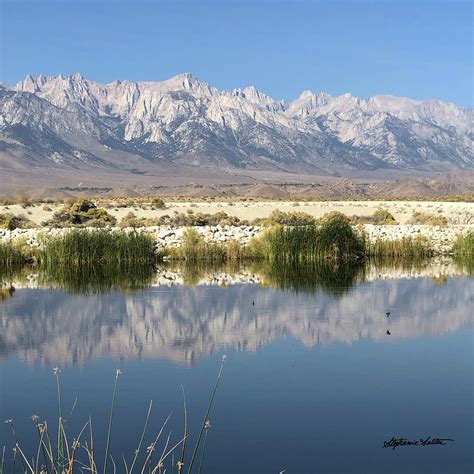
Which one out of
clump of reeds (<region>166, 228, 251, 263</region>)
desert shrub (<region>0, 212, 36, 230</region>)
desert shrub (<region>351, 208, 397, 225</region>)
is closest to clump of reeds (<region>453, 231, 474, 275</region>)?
clump of reeds (<region>166, 228, 251, 263</region>)

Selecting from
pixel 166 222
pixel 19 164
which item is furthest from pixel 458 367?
pixel 19 164

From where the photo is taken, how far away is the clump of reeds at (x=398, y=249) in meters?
30.9

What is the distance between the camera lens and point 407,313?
60.8 feet

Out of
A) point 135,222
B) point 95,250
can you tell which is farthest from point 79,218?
point 95,250

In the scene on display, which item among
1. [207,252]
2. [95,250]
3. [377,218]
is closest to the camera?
[95,250]

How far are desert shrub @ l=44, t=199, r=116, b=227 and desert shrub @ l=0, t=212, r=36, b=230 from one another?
1172mm

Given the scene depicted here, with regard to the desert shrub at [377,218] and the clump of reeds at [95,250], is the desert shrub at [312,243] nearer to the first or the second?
the clump of reeds at [95,250]

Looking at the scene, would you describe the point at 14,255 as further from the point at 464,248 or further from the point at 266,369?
the point at 266,369

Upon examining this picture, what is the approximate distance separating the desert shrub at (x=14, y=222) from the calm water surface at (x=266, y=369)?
18.8 m

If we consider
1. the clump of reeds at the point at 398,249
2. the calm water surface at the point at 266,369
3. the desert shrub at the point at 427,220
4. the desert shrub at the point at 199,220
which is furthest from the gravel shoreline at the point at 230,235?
the calm water surface at the point at 266,369

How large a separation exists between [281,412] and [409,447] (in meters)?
1.89

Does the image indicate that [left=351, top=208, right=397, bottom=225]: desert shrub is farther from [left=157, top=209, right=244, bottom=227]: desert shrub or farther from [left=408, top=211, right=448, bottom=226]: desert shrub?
[left=157, top=209, right=244, bottom=227]: desert shrub

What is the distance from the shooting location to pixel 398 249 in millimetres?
31188

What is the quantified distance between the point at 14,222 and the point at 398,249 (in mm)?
19815
